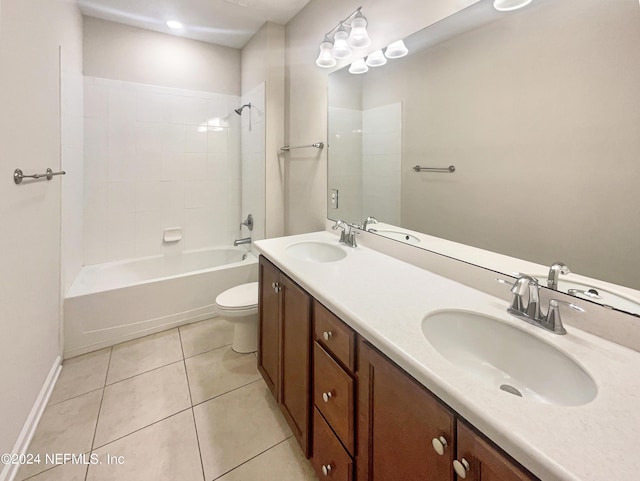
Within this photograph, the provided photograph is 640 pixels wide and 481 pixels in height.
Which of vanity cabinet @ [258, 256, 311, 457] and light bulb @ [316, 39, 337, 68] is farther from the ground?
light bulb @ [316, 39, 337, 68]

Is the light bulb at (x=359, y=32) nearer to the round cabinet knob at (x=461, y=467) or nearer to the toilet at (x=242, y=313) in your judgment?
the toilet at (x=242, y=313)

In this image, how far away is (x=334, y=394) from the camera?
3.36 feet

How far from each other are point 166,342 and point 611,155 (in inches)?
106

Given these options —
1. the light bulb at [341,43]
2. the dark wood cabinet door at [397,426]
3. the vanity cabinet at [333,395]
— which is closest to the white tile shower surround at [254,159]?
the light bulb at [341,43]

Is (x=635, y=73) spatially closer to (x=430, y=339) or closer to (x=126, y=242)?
(x=430, y=339)

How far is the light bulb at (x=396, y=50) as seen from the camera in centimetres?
146

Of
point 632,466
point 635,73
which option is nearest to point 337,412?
point 632,466

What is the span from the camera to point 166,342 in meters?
2.28

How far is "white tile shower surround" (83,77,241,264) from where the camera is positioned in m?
2.60

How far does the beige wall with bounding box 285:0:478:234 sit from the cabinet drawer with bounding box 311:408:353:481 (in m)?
1.39

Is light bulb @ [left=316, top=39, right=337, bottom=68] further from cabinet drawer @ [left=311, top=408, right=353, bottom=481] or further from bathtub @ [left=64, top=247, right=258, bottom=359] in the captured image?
cabinet drawer @ [left=311, top=408, right=353, bottom=481]

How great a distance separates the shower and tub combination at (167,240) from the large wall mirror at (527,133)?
1.64 meters

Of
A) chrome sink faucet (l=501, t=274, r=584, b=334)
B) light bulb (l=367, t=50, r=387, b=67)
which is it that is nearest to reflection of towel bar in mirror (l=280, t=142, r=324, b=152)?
light bulb (l=367, t=50, r=387, b=67)

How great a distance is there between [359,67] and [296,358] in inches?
65.6
